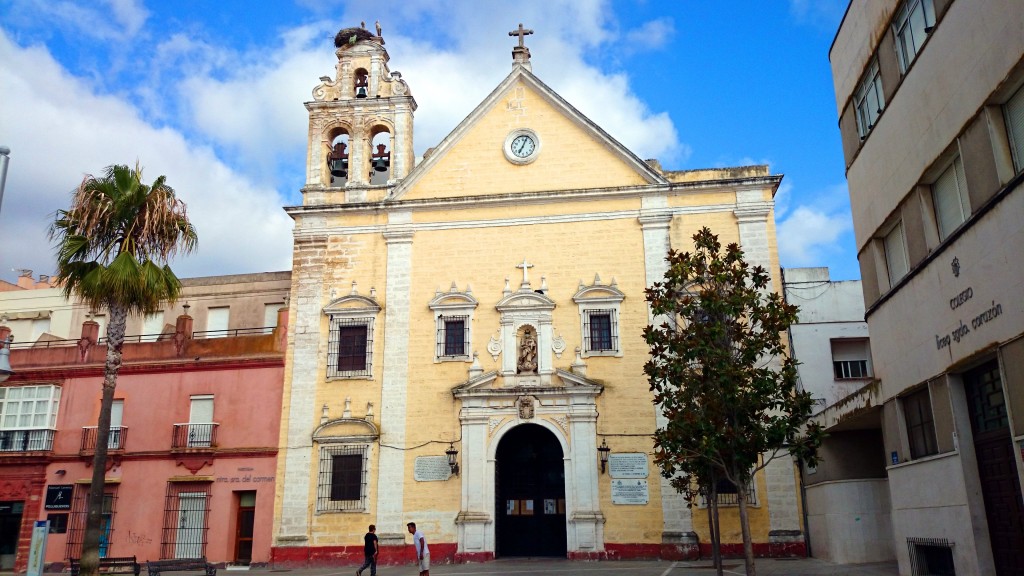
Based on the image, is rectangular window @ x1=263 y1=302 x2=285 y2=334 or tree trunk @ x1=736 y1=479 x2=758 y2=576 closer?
tree trunk @ x1=736 y1=479 x2=758 y2=576

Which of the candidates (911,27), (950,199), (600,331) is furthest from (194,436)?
(911,27)

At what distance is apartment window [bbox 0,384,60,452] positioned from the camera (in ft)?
84.3

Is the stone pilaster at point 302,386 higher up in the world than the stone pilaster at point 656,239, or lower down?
lower down

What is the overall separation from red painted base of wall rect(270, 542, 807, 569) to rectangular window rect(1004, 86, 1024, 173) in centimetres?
1335

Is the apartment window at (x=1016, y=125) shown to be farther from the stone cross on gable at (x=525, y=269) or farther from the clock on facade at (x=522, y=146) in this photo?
the clock on facade at (x=522, y=146)

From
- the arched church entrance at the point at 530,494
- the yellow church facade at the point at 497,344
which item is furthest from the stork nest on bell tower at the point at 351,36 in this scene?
the arched church entrance at the point at 530,494

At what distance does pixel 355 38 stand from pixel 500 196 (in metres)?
8.17

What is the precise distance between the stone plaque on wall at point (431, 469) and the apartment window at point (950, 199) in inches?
570

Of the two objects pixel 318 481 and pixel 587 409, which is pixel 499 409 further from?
pixel 318 481

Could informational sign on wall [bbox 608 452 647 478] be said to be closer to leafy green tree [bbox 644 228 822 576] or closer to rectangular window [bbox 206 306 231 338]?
leafy green tree [bbox 644 228 822 576]

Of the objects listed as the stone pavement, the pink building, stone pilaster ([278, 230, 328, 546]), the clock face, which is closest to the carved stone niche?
the clock face

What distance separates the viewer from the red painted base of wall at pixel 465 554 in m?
21.5

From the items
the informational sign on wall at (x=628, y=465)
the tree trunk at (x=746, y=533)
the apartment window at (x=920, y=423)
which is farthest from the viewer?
the informational sign on wall at (x=628, y=465)

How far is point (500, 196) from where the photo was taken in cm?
2538
